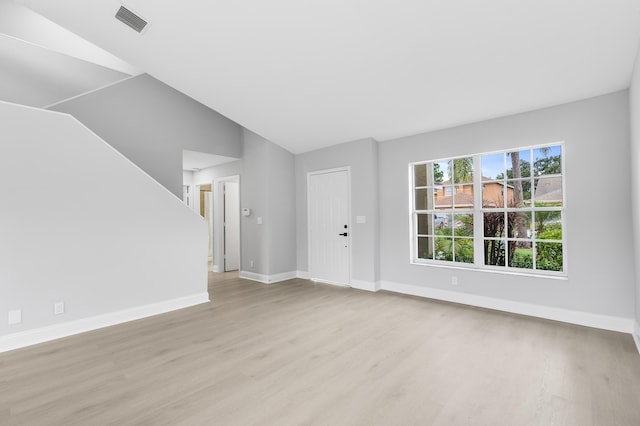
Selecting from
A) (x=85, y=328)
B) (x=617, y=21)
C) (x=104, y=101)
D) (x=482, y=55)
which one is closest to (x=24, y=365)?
(x=85, y=328)

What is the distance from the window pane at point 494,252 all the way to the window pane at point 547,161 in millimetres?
1026

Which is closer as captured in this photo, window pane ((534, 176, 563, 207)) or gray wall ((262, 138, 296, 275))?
window pane ((534, 176, 563, 207))

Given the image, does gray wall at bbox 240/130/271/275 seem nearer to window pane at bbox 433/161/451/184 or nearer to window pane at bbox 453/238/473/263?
Answer: window pane at bbox 433/161/451/184

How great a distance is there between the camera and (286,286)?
218 inches

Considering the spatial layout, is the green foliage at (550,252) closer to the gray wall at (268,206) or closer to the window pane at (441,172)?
the window pane at (441,172)

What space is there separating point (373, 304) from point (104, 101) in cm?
522

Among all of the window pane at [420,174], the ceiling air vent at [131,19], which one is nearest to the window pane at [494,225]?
the window pane at [420,174]

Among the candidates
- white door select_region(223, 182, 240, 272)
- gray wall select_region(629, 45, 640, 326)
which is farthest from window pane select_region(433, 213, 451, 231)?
white door select_region(223, 182, 240, 272)

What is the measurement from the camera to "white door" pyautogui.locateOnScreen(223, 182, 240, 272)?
23.7ft

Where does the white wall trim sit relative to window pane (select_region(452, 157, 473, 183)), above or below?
below

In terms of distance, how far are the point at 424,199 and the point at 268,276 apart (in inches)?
125

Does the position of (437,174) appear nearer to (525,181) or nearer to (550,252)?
(525,181)

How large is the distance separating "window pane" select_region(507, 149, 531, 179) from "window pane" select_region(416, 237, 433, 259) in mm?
1451

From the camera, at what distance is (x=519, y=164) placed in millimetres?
4004
